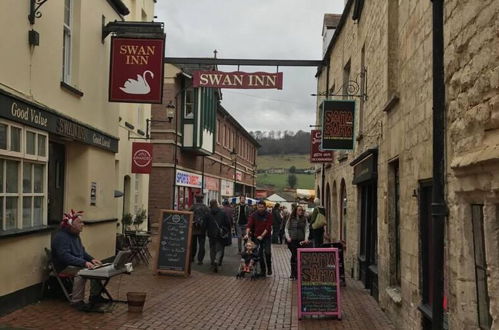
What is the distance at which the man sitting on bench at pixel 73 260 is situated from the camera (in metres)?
8.86

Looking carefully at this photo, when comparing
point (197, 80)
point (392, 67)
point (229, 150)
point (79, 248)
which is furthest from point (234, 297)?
point (229, 150)

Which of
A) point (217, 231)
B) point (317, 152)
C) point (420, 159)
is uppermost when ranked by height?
point (317, 152)

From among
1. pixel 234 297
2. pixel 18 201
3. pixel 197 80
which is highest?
pixel 197 80

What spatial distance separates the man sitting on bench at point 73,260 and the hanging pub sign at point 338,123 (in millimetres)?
6106

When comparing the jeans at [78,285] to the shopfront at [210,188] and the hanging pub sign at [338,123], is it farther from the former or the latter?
the shopfront at [210,188]

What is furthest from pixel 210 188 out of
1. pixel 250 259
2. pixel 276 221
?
pixel 250 259

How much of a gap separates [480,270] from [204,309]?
573 cm

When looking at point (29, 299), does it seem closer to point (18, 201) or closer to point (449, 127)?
point (18, 201)

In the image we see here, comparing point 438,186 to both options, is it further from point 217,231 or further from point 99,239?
point 217,231

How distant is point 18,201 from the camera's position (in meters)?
8.60

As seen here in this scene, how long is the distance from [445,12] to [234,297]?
692 cm

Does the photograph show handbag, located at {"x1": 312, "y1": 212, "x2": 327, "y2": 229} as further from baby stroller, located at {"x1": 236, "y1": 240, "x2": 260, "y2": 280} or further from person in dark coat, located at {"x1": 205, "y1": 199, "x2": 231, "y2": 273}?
person in dark coat, located at {"x1": 205, "y1": 199, "x2": 231, "y2": 273}

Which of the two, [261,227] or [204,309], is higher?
[261,227]

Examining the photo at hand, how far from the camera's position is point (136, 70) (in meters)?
12.0
